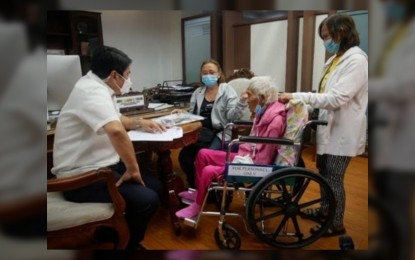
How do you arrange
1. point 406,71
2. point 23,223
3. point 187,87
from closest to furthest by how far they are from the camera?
point 406,71 < point 23,223 < point 187,87

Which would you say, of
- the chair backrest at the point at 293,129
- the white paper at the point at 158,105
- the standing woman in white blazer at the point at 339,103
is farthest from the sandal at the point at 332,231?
the white paper at the point at 158,105

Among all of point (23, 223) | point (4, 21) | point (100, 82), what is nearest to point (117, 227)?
point (23, 223)

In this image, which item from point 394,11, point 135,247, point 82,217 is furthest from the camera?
point 135,247

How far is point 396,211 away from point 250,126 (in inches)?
22.7

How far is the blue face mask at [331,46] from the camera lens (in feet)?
3.62

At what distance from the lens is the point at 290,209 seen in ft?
3.90

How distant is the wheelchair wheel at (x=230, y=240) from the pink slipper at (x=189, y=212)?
0.13 metres

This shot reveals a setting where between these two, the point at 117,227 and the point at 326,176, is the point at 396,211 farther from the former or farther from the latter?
the point at 117,227

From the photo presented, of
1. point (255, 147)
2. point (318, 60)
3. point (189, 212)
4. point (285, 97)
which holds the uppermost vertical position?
point (318, 60)

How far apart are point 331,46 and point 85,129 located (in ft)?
3.03

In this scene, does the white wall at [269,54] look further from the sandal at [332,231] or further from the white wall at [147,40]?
the sandal at [332,231]

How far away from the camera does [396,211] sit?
3.37ft

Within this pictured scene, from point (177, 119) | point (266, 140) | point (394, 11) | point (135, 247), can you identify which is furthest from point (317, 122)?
point (135, 247)

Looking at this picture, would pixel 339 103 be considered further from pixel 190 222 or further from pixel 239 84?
pixel 190 222
